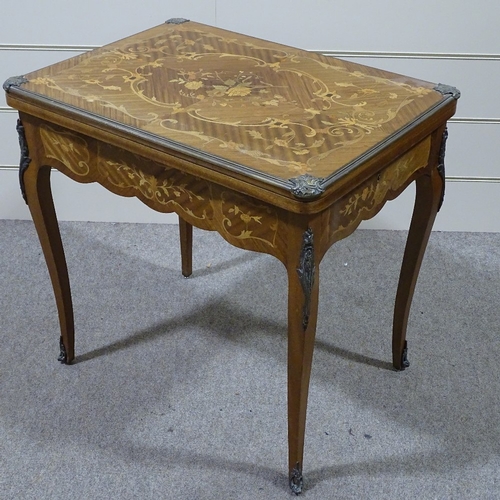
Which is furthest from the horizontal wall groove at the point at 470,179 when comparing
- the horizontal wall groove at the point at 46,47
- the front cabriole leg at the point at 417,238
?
the horizontal wall groove at the point at 46,47

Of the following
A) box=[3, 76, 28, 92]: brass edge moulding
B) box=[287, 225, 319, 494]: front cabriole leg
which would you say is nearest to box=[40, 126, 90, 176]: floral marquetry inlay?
box=[3, 76, 28, 92]: brass edge moulding

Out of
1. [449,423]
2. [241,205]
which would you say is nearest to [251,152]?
[241,205]

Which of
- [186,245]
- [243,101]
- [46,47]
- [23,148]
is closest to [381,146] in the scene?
[243,101]

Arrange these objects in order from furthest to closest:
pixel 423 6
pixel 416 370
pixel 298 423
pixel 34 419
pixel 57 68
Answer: pixel 423 6
pixel 416 370
pixel 34 419
pixel 57 68
pixel 298 423

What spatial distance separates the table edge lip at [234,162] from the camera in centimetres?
112

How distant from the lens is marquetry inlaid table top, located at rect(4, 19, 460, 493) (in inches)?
47.0

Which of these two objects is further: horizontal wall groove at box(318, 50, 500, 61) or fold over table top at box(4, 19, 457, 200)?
horizontal wall groove at box(318, 50, 500, 61)

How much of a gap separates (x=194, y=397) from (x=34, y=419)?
37cm

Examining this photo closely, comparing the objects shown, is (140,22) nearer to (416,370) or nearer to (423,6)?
(423,6)

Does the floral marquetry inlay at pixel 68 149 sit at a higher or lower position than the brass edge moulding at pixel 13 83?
lower

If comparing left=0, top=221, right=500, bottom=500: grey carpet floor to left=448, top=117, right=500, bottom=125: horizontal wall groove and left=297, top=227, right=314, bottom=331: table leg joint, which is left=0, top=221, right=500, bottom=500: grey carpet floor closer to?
left=448, top=117, right=500, bottom=125: horizontal wall groove

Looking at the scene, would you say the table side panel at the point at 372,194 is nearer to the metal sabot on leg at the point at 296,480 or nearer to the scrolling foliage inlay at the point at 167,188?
the scrolling foliage inlay at the point at 167,188

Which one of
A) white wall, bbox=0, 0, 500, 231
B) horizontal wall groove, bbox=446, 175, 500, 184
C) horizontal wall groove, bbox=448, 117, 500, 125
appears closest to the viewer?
white wall, bbox=0, 0, 500, 231

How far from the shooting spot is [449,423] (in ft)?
5.46
